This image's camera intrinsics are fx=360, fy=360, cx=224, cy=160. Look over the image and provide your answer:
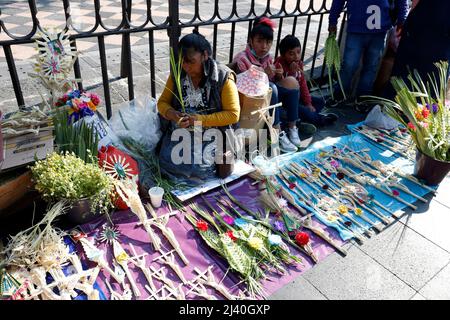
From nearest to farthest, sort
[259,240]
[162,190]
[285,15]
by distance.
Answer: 1. [259,240]
2. [162,190]
3. [285,15]

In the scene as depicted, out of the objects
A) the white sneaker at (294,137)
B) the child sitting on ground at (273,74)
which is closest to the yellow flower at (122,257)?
the child sitting on ground at (273,74)

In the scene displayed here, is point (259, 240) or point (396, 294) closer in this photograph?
point (396, 294)

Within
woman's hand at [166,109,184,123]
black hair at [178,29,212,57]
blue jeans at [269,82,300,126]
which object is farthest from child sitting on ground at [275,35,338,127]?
woman's hand at [166,109,184,123]

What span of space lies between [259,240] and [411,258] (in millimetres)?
1020

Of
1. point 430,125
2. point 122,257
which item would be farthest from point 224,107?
point 430,125

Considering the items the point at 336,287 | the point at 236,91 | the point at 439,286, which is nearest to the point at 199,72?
the point at 236,91

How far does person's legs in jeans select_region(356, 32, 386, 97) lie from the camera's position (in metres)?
3.97

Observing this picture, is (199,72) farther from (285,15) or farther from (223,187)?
(285,15)

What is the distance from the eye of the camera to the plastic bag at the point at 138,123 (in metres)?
2.99

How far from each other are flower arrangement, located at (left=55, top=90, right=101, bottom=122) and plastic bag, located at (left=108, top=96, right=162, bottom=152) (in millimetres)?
443

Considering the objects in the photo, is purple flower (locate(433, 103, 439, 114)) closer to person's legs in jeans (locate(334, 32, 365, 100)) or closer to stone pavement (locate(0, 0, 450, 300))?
stone pavement (locate(0, 0, 450, 300))

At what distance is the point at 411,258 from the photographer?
7.73 ft

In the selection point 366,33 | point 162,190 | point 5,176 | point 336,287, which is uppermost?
point 366,33

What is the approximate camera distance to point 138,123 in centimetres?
301
